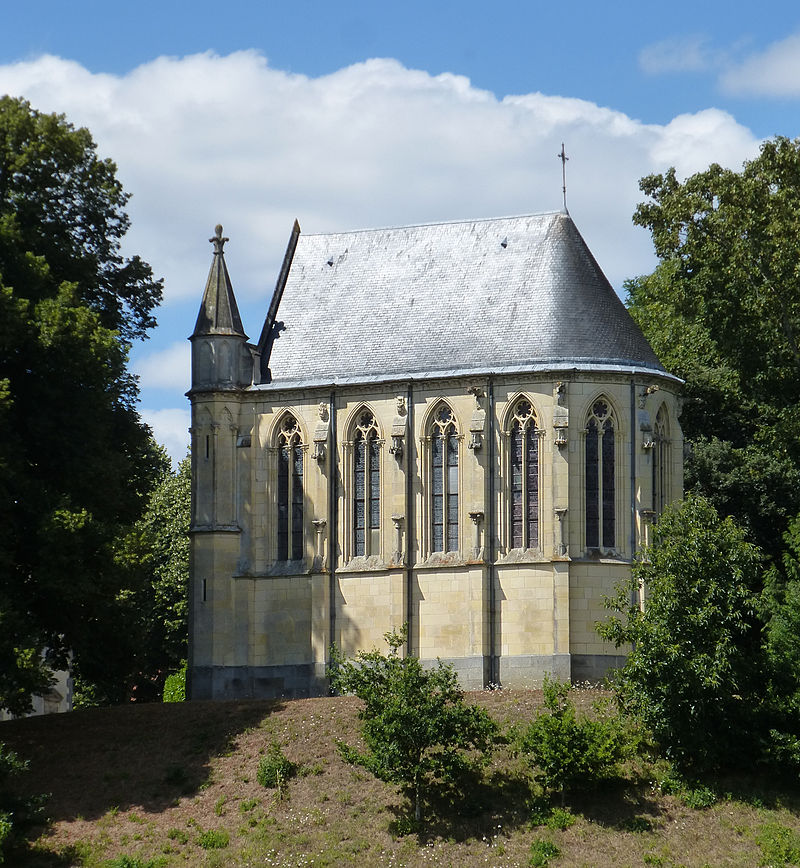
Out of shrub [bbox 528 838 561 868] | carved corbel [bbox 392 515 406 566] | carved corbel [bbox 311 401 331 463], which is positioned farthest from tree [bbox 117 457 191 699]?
shrub [bbox 528 838 561 868]

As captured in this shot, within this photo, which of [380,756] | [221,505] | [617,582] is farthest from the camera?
[221,505]

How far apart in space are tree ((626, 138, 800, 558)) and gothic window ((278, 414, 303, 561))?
13.8m

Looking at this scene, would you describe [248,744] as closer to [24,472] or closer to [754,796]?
[24,472]

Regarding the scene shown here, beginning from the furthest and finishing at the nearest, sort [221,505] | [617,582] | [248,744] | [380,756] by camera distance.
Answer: [221,505] < [617,582] < [248,744] < [380,756]

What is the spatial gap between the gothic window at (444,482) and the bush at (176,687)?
62.3ft

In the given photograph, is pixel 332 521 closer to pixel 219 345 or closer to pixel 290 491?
pixel 290 491

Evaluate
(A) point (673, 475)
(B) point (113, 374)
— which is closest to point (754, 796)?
(A) point (673, 475)

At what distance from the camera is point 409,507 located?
58406 mm

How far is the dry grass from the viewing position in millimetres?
45781

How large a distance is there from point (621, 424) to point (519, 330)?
183 inches

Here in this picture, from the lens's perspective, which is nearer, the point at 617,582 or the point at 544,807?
the point at 544,807

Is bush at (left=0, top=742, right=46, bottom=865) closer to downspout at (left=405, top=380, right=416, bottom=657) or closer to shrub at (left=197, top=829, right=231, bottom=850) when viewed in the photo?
shrub at (left=197, top=829, right=231, bottom=850)

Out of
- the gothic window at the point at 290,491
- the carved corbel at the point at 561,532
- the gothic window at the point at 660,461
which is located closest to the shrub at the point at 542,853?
the carved corbel at the point at 561,532

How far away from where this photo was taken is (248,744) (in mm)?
51562
